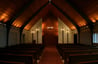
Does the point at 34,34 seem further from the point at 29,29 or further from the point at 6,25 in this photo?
the point at 6,25

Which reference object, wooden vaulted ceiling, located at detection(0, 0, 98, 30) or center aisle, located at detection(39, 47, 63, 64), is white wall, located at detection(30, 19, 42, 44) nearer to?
wooden vaulted ceiling, located at detection(0, 0, 98, 30)

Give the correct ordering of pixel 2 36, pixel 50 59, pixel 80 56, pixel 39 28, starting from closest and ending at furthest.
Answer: pixel 80 56 → pixel 50 59 → pixel 2 36 → pixel 39 28

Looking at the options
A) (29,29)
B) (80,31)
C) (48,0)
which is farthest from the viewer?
(29,29)

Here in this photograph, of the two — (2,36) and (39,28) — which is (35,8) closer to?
(2,36)

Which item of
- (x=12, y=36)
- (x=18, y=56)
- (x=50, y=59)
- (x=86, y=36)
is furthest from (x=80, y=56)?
(x=12, y=36)

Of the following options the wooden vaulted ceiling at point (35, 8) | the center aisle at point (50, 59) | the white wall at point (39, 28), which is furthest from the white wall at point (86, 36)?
the white wall at point (39, 28)

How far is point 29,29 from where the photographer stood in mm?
17891

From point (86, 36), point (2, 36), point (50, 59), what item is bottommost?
point (50, 59)

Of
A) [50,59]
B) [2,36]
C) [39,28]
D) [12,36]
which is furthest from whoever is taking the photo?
[39,28]

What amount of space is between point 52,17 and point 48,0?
18.5 feet

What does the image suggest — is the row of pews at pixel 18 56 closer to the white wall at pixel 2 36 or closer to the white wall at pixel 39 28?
the white wall at pixel 2 36

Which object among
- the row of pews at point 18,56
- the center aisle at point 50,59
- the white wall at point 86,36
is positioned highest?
the white wall at point 86,36

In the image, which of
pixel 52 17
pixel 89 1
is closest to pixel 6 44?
pixel 89 1

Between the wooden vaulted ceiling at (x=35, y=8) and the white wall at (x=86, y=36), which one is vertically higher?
the wooden vaulted ceiling at (x=35, y=8)
